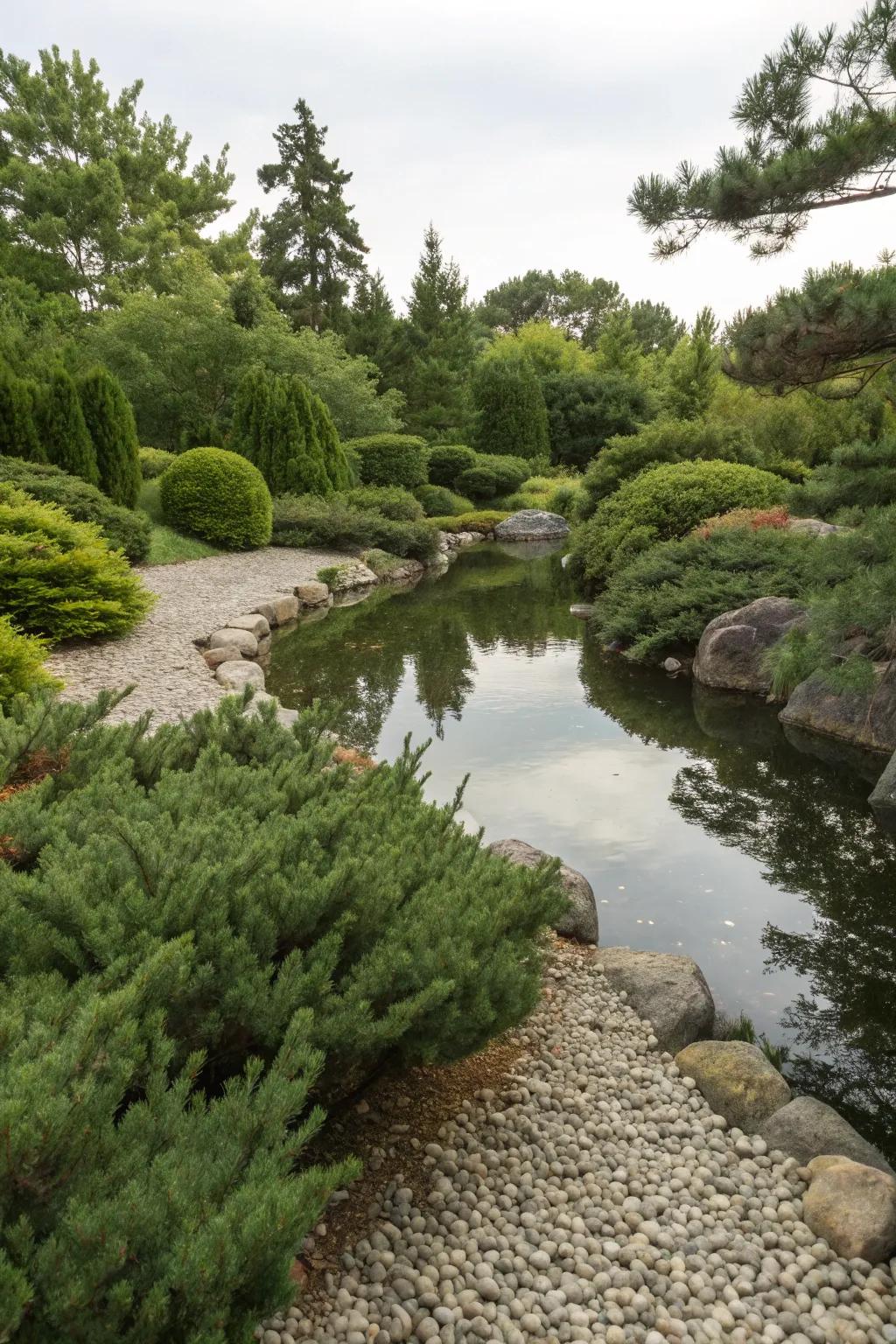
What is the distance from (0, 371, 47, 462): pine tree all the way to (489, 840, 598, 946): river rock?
1127 cm

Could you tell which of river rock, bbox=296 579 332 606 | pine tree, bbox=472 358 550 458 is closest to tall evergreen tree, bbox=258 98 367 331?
pine tree, bbox=472 358 550 458

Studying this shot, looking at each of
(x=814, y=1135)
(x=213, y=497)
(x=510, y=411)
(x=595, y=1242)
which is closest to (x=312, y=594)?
(x=213, y=497)

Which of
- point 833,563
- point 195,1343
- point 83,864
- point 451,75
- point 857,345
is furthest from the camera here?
point 451,75

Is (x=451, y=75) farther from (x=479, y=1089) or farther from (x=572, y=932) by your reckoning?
(x=479, y=1089)

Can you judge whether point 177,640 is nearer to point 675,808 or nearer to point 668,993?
point 675,808

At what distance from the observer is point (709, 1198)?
2.32m

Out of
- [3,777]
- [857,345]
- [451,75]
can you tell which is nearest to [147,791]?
[3,777]

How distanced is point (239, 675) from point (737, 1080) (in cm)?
570

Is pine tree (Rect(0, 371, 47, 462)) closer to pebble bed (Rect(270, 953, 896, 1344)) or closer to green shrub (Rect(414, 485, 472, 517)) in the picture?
green shrub (Rect(414, 485, 472, 517))

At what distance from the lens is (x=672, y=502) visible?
465 inches

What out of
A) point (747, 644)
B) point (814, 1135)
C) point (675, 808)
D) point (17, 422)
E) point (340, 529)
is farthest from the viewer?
point (340, 529)

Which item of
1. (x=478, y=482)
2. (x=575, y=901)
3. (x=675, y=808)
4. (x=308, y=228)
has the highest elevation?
(x=308, y=228)

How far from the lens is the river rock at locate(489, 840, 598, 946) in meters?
3.70

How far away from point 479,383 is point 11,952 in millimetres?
30171
